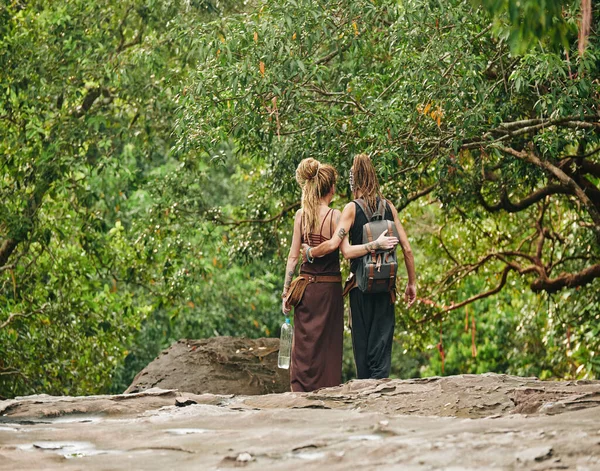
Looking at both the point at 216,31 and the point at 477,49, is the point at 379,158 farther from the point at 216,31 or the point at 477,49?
the point at 216,31

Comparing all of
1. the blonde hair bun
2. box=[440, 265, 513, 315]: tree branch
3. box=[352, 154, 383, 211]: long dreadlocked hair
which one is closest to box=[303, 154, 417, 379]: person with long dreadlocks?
box=[352, 154, 383, 211]: long dreadlocked hair

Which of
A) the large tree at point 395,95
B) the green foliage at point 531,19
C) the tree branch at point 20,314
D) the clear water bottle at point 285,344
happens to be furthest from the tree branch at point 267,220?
the green foliage at point 531,19

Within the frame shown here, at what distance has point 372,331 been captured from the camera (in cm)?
781

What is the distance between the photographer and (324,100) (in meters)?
10.5

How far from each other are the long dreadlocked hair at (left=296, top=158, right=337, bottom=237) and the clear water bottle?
92 centimetres

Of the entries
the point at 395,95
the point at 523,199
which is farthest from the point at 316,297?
the point at 523,199

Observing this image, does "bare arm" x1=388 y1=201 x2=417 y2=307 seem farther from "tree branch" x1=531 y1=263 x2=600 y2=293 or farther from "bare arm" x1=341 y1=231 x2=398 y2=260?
"tree branch" x1=531 y1=263 x2=600 y2=293

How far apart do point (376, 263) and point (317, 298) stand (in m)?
0.62

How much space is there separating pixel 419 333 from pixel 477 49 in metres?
7.32

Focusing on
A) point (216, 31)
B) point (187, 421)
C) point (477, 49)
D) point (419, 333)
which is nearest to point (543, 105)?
point (477, 49)

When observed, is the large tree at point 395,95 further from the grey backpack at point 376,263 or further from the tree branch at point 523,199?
the grey backpack at point 376,263

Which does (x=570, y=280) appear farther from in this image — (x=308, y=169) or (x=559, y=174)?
(x=308, y=169)

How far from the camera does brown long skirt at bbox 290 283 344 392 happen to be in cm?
797

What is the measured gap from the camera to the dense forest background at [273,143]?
9.38 metres
